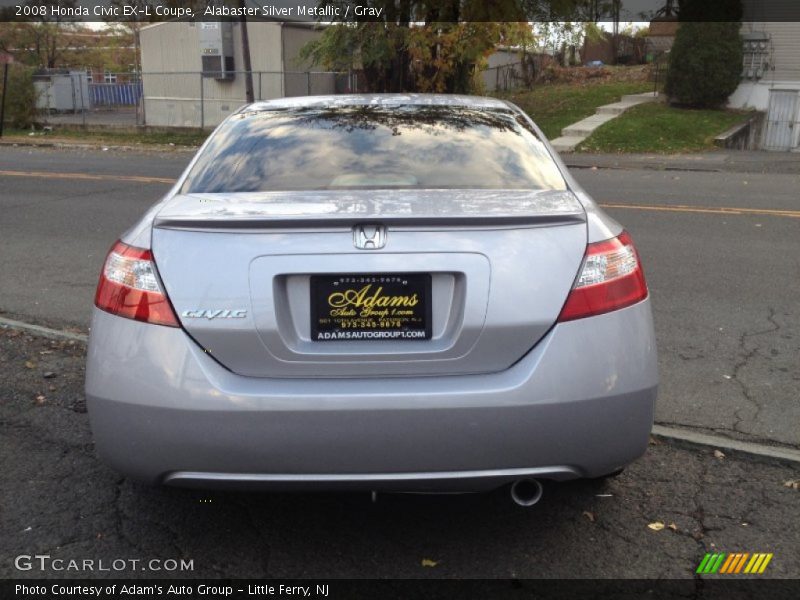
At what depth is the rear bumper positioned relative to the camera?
104 inches

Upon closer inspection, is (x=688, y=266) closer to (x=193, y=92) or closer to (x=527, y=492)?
(x=527, y=492)

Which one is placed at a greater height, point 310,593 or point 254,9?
point 254,9

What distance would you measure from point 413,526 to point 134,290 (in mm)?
1413

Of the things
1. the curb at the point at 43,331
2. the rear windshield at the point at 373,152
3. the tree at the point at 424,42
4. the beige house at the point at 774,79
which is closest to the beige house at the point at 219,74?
the tree at the point at 424,42

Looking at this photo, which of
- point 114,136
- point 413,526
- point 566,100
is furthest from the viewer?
point 114,136

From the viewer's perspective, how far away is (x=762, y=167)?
1673cm

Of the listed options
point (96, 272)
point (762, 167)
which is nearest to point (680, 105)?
point (762, 167)

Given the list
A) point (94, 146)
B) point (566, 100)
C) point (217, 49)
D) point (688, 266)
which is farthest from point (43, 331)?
point (217, 49)

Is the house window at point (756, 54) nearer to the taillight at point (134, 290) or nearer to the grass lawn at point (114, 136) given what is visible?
the grass lawn at point (114, 136)

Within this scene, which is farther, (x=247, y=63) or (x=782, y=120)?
(x=247, y=63)

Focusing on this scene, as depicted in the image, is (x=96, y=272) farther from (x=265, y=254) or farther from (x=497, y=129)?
(x=265, y=254)

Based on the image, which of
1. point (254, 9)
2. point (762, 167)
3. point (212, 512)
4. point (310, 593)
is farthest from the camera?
point (254, 9)

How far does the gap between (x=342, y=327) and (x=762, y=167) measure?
52.8 feet

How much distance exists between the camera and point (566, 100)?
25672mm
